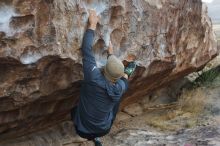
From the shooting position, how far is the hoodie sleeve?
176 inches

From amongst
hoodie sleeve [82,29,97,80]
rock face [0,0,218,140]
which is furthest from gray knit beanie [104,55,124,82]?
rock face [0,0,218,140]

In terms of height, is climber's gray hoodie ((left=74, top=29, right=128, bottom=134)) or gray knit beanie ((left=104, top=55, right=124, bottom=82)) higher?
gray knit beanie ((left=104, top=55, right=124, bottom=82))

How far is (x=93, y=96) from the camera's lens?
4.57 metres

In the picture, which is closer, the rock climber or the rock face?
the rock face

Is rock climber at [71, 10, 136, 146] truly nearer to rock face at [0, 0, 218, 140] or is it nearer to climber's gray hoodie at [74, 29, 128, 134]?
climber's gray hoodie at [74, 29, 128, 134]

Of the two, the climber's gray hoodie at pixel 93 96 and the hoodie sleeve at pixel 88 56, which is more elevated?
the hoodie sleeve at pixel 88 56

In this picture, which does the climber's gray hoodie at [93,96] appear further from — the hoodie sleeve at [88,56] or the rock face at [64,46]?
the rock face at [64,46]

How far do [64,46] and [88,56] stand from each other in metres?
0.25

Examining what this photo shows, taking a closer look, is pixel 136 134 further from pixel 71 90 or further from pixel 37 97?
pixel 37 97

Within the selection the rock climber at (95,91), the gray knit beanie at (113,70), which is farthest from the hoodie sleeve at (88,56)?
the gray knit beanie at (113,70)

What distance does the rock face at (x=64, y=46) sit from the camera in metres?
4.17

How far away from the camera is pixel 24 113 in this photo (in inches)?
194

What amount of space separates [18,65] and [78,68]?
0.75 meters

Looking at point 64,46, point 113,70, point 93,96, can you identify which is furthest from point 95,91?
point 64,46
